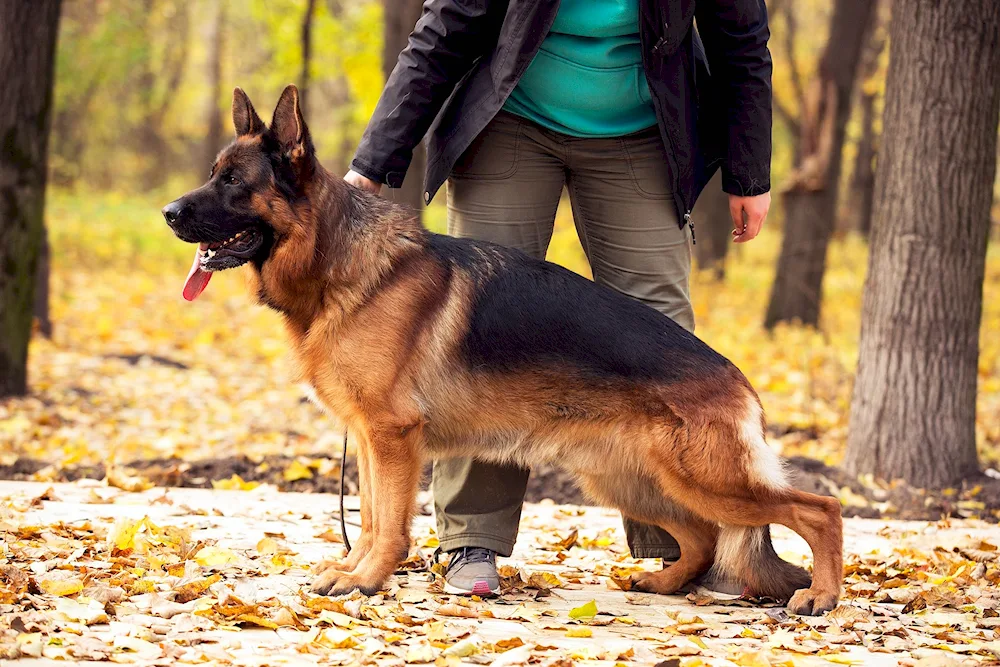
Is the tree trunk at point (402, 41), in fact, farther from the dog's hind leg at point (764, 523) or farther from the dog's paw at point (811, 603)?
the dog's paw at point (811, 603)

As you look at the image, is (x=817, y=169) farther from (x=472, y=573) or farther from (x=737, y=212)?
(x=472, y=573)

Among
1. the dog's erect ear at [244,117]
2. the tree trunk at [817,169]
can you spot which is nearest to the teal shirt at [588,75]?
the dog's erect ear at [244,117]

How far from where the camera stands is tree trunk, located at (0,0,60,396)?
7.51 m

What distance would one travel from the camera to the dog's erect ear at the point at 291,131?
11.6ft

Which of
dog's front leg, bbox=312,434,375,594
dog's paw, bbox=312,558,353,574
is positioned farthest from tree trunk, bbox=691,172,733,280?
dog's paw, bbox=312,558,353,574

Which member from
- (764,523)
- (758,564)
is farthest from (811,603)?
(764,523)

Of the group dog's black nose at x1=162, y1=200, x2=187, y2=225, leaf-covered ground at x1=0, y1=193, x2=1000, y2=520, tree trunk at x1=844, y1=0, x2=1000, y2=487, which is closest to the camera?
dog's black nose at x1=162, y1=200, x2=187, y2=225

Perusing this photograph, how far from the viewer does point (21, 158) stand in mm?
7617

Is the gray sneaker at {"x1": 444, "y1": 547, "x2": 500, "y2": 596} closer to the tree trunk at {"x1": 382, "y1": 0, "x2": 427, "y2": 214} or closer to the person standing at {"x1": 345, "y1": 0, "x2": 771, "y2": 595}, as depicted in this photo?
the person standing at {"x1": 345, "y1": 0, "x2": 771, "y2": 595}

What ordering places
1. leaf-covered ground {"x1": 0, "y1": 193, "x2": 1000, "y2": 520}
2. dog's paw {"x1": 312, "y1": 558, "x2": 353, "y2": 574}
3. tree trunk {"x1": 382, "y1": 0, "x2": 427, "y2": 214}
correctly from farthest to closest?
tree trunk {"x1": 382, "y1": 0, "x2": 427, "y2": 214}
leaf-covered ground {"x1": 0, "y1": 193, "x2": 1000, "y2": 520}
dog's paw {"x1": 312, "y1": 558, "x2": 353, "y2": 574}

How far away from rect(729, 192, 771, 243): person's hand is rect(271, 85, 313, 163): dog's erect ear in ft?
5.53

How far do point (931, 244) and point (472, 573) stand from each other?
367 cm

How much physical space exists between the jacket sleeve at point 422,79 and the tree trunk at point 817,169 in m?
9.22

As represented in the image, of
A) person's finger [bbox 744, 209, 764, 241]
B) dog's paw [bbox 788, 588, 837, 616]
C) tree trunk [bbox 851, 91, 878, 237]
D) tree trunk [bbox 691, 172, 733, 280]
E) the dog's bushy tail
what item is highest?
tree trunk [bbox 851, 91, 878, 237]
